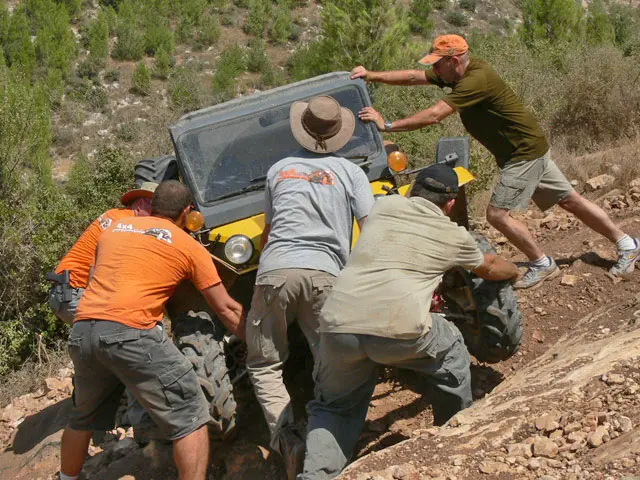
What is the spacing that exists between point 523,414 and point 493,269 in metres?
0.78

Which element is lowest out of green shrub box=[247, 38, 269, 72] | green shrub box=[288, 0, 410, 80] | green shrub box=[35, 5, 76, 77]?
green shrub box=[247, 38, 269, 72]

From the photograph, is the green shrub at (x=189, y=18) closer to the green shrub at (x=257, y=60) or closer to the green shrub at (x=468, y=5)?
the green shrub at (x=257, y=60)

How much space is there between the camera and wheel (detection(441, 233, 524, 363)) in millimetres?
4633

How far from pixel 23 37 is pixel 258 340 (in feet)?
87.9

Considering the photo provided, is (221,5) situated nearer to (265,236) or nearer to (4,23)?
(4,23)

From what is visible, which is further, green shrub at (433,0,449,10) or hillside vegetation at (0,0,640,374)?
green shrub at (433,0,449,10)

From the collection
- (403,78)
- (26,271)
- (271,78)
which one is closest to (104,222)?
(403,78)

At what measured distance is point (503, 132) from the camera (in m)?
5.59

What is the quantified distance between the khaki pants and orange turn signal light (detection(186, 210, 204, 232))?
856 mm

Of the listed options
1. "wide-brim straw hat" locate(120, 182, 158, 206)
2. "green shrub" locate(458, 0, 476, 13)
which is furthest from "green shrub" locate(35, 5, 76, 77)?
"wide-brim straw hat" locate(120, 182, 158, 206)

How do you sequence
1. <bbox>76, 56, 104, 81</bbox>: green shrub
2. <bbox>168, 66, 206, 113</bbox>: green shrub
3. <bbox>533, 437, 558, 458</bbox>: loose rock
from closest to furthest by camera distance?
<bbox>533, 437, 558, 458</bbox>: loose rock < <bbox>168, 66, 206, 113</bbox>: green shrub < <bbox>76, 56, 104, 81</bbox>: green shrub

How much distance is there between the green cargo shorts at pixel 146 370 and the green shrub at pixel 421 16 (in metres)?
34.6

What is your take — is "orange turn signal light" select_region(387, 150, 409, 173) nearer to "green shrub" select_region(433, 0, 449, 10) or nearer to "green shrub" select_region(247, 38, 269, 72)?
"green shrub" select_region(247, 38, 269, 72)

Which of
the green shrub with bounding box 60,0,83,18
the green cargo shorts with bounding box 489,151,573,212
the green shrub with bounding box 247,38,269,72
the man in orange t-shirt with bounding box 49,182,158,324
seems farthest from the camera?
the green shrub with bounding box 60,0,83,18
